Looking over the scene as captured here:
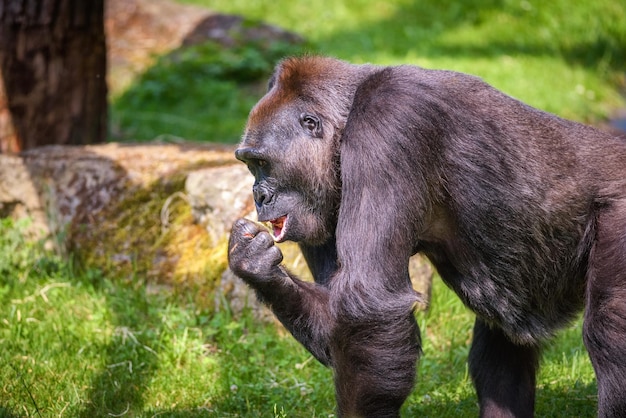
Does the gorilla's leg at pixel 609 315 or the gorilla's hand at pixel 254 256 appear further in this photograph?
the gorilla's hand at pixel 254 256

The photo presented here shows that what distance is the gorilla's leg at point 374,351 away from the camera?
335cm

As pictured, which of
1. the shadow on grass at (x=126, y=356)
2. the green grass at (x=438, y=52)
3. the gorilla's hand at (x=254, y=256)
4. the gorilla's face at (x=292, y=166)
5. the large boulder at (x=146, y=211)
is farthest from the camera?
the green grass at (x=438, y=52)

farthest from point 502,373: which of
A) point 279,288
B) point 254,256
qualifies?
point 254,256

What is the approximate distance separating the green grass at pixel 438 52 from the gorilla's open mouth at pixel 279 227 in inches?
199

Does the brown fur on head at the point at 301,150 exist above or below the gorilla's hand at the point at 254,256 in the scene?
above

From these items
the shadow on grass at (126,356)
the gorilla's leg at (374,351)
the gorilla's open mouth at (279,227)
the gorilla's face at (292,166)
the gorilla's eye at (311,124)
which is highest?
the gorilla's eye at (311,124)

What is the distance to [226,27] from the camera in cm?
1093

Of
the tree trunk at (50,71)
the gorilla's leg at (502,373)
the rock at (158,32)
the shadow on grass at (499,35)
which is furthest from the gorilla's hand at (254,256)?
the shadow on grass at (499,35)

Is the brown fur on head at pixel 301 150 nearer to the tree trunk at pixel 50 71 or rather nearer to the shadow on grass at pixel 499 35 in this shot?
the tree trunk at pixel 50 71

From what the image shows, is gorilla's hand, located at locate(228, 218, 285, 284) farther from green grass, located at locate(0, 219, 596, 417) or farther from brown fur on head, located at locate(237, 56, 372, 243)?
green grass, located at locate(0, 219, 596, 417)

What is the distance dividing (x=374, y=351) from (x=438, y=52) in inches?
309

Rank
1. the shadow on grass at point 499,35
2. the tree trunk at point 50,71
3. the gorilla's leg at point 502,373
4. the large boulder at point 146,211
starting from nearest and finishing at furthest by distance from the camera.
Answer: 1. the gorilla's leg at point 502,373
2. the large boulder at point 146,211
3. the tree trunk at point 50,71
4. the shadow on grass at point 499,35

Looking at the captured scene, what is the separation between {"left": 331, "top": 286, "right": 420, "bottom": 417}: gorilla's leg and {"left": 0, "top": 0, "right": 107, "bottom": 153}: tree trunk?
3970mm

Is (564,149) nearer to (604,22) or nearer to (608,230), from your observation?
(608,230)
